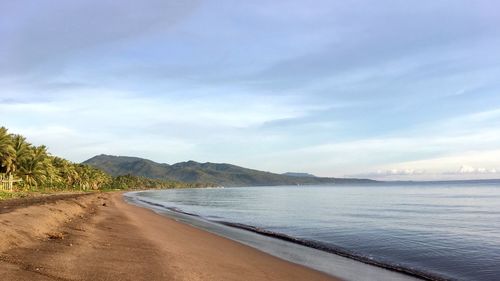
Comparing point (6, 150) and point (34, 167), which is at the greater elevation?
point (6, 150)

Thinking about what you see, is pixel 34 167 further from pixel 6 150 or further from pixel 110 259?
pixel 110 259

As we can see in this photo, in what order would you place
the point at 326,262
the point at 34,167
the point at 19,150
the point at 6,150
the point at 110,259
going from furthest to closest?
the point at 34,167, the point at 19,150, the point at 6,150, the point at 326,262, the point at 110,259

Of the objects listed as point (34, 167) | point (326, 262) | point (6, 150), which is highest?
point (6, 150)

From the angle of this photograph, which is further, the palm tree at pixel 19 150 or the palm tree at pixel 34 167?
the palm tree at pixel 34 167

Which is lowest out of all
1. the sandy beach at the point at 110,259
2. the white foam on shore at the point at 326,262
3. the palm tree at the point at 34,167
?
the white foam on shore at the point at 326,262

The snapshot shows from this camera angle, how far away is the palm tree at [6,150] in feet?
184

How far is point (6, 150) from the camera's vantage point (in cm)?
5631

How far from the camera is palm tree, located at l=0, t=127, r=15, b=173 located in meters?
56.0

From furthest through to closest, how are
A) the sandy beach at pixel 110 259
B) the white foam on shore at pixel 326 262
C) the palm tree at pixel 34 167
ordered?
the palm tree at pixel 34 167, the white foam on shore at pixel 326 262, the sandy beach at pixel 110 259

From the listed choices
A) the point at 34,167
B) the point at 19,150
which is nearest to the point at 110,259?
the point at 19,150

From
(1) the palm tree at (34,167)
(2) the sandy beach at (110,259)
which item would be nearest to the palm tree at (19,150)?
(1) the palm tree at (34,167)

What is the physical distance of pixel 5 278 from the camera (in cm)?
834

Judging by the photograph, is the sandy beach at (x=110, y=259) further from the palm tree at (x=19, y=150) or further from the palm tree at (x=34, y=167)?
the palm tree at (x=34, y=167)

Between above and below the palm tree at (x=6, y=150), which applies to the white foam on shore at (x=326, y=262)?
below
